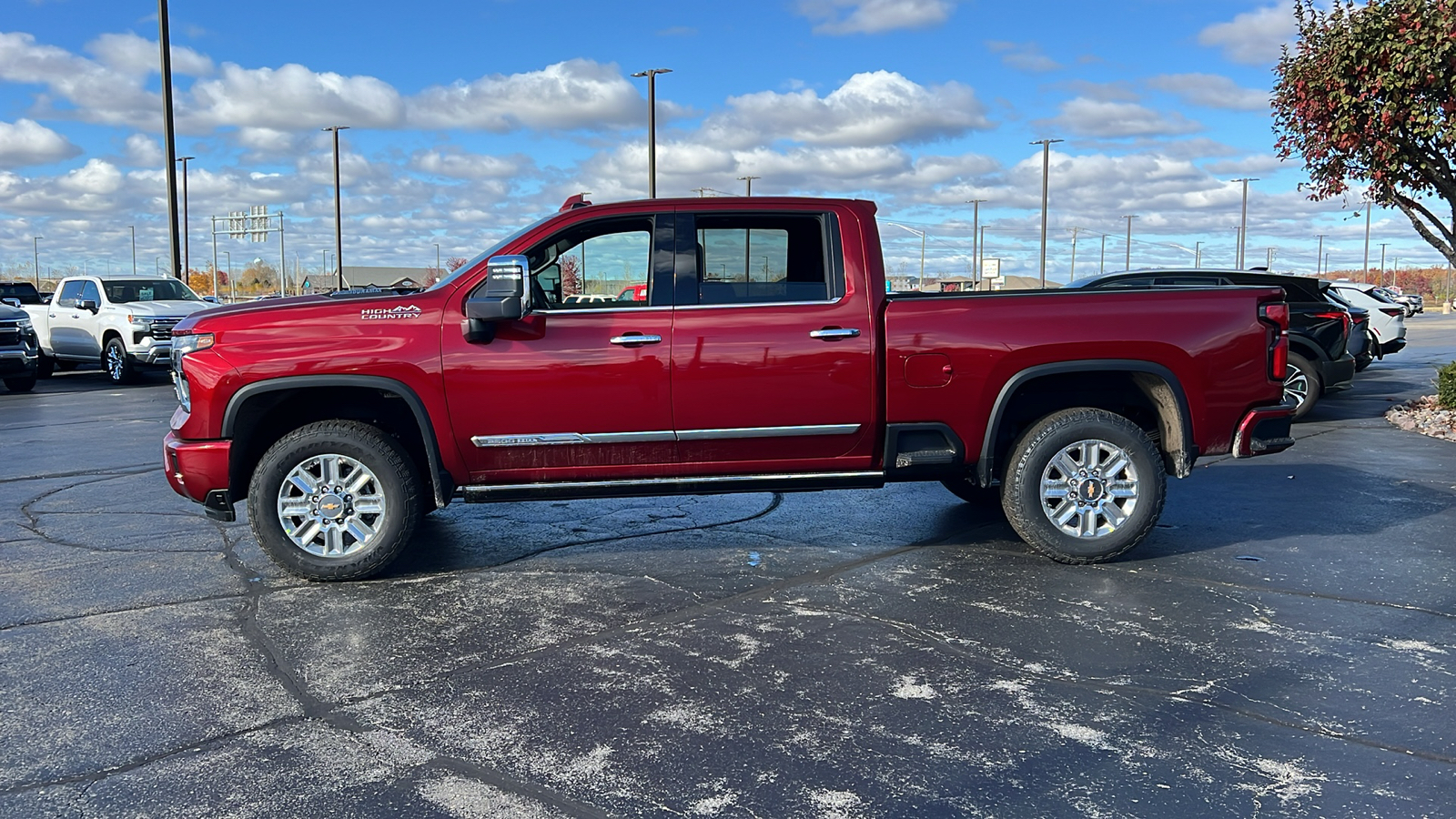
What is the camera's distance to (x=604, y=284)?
593cm

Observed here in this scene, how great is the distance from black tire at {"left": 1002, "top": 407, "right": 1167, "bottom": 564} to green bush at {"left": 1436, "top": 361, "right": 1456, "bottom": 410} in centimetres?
827

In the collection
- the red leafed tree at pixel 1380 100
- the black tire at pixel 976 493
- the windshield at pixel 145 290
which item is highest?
the red leafed tree at pixel 1380 100

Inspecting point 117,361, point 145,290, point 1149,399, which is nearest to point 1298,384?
point 1149,399

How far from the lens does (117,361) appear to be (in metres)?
18.9

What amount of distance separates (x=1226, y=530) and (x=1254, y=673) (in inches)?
112

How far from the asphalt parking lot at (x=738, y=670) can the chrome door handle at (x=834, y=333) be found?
1255mm

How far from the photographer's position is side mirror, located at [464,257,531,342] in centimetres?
539

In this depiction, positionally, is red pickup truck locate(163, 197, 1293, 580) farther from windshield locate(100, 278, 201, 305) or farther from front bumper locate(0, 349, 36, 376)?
windshield locate(100, 278, 201, 305)

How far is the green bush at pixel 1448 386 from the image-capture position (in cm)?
1213

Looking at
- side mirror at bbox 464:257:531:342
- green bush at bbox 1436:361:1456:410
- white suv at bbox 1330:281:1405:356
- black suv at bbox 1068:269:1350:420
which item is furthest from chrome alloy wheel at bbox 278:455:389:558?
white suv at bbox 1330:281:1405:356

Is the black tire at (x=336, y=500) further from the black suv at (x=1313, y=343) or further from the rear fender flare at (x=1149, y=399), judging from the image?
the black suv at (x=1313, y=343)

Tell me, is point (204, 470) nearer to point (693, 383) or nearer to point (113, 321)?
point (693, 383)

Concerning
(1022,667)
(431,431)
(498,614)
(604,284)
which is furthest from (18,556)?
(1022,667)

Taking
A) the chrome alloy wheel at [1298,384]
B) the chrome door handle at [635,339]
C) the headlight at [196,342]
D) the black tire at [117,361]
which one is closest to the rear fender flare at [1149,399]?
the chrome door handle at [635,339]
